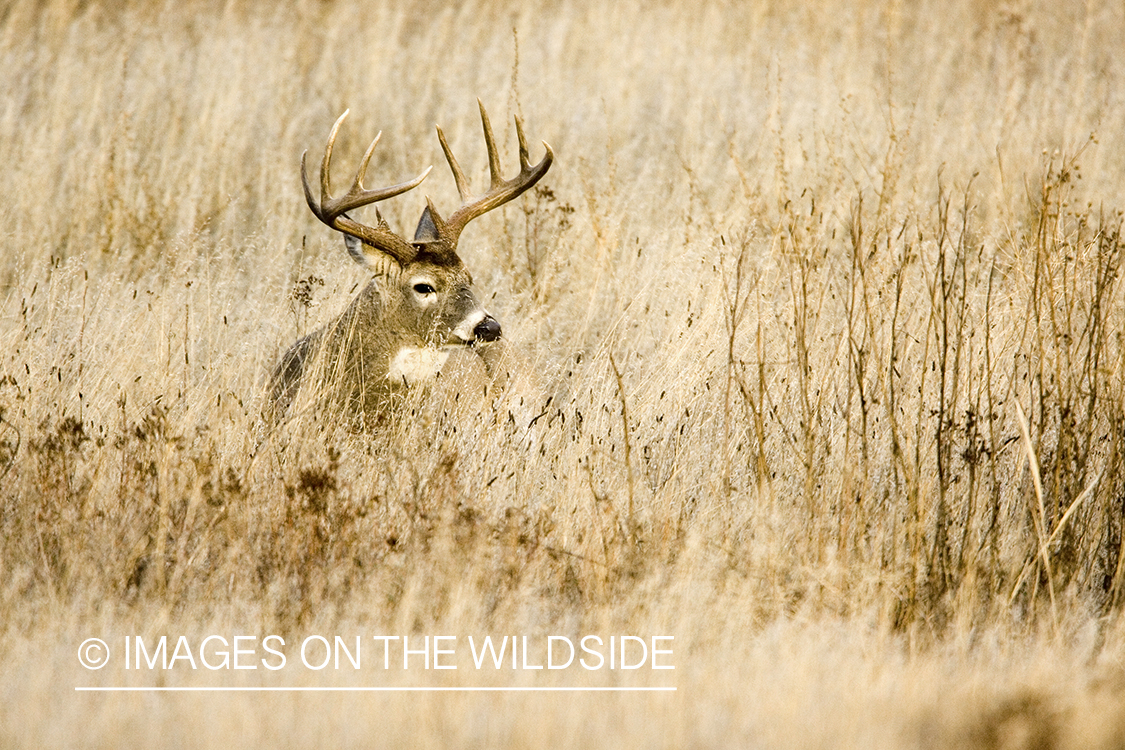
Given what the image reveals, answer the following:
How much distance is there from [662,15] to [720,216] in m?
4.14

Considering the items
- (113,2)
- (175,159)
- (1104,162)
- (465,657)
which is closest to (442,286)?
(465,657)

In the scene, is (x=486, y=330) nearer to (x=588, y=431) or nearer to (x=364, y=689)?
(x=588, y=431)

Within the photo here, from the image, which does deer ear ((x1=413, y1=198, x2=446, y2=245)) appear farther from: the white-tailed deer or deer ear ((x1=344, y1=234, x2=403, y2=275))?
deer ear ((x1=344, y1=234, x2=403, y2=275))

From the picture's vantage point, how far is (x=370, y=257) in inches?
227

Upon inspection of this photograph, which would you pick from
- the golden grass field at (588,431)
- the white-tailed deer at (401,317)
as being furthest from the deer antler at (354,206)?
the golden grass field at (588,431)

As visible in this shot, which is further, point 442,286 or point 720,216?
point 720,216

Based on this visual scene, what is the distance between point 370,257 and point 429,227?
0.53 m

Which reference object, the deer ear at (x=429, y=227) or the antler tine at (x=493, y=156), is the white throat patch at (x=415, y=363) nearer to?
the deer ear at (x=429, y=227)

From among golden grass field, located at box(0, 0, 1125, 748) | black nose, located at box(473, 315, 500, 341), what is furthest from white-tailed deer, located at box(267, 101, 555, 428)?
golden grass field, located at box(0, 0, 1125, 748)

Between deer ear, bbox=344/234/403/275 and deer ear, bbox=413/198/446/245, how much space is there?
17 centimetres

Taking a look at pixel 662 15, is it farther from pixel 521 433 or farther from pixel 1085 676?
pixel 1085 676

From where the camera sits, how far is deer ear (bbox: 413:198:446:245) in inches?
230

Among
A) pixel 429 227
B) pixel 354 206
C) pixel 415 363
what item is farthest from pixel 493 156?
pixel 415 363

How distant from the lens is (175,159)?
328 inches
